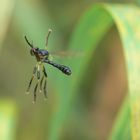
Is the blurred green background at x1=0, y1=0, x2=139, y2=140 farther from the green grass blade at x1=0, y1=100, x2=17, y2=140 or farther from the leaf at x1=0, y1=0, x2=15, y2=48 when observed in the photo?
the green grass blade at x1=0, y1=100, x2=17, y2=140

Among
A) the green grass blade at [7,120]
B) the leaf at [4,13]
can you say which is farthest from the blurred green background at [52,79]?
the green grass blade at [7,120]

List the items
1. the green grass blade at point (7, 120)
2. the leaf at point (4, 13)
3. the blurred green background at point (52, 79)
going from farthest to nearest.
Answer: the blurred green background at point (52, 79) → the leaf at point (4, 13) → the green grass blade at point (7, 120)

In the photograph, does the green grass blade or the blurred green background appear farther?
the blurred green background

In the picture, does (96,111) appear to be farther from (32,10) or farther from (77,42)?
(77,42)

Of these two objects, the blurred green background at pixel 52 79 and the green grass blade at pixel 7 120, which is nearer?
the green grass blade at pixel 7 120

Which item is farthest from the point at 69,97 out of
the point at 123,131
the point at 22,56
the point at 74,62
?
the point at 22,56

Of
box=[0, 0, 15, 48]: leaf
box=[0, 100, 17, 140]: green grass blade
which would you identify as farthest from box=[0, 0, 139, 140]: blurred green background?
box=[0, 100, 17, 140]: green grass blade

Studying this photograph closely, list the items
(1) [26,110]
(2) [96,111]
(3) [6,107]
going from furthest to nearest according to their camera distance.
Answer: (2) [96,111], (1) [26,110], (3) [6,107]

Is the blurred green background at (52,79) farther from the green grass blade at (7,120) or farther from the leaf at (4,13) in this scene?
the green grass blade at (7,120)
